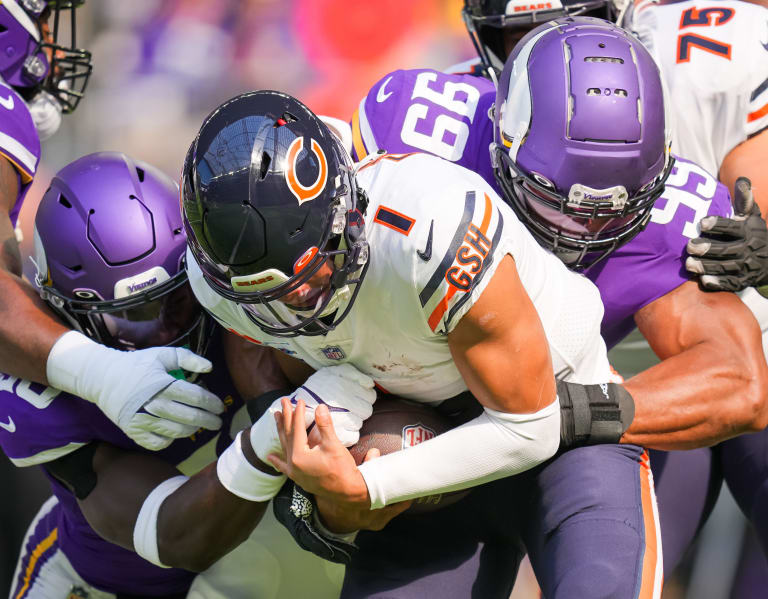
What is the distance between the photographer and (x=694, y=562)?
3389mm

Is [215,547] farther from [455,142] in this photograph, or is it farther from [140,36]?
[140,36]

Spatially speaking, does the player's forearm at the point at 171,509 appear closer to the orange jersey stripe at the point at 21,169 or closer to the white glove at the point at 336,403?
the white glove at the point at 336,403

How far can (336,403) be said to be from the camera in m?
1.92

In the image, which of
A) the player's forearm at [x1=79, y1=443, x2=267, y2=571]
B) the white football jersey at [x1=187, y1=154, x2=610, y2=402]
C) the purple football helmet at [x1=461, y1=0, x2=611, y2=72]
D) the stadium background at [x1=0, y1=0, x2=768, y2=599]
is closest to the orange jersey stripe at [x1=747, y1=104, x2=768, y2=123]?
the purple football helmet at [x1=461, y1=0, x2=611, y2=72]

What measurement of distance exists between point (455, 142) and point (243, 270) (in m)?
0.89

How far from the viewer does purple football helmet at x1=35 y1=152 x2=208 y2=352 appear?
2217 millimetres

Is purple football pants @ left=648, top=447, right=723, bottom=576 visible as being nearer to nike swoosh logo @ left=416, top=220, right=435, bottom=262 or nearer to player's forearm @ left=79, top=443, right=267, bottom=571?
player's forearm @ left=79, top=443, right=267, bottom=571

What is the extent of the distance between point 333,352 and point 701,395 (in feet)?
2.88

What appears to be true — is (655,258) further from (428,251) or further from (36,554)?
(36,554)

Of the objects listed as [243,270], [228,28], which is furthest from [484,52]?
[228,28]

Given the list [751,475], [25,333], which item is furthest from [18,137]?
[751,475]

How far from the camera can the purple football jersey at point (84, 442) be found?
226 cm

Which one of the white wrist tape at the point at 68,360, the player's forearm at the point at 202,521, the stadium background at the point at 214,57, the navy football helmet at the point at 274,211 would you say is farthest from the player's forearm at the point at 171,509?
the stadium background at the point at 214,57

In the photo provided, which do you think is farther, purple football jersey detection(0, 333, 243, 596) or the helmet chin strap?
the helmet chin strap
